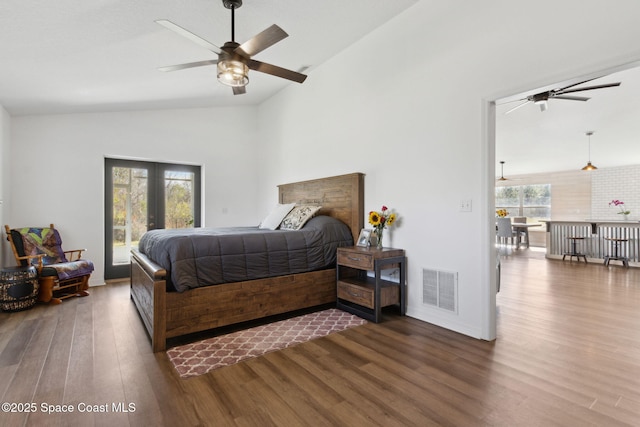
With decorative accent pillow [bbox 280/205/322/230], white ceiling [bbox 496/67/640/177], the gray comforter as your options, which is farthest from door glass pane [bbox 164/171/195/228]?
white ceiling [bbox 496/67/640/177]

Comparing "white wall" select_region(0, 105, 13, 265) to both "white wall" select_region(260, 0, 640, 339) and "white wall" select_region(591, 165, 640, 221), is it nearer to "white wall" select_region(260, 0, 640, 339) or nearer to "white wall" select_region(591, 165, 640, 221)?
"white wall" select_region(260, 0, 640, 339)

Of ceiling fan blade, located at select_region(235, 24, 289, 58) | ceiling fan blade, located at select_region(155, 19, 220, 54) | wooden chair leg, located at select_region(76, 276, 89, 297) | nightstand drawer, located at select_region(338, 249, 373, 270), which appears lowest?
wooden chair leg, located at select_region(76, 276, 89, 297)

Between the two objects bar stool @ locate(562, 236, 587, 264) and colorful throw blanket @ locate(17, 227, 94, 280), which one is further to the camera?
bar stool @ locate(562, 236, 587, 264)

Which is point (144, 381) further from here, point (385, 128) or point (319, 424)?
point (385, 128)

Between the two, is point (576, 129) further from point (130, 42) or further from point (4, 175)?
point (4, 175)

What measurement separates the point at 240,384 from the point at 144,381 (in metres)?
0.62

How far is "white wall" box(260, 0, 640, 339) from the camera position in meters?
2.14

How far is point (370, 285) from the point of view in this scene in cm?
311

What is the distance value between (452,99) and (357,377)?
2.50 metres

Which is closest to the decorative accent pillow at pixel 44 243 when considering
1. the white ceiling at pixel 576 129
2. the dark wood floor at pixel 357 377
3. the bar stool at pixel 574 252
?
the dark wood floor at pixel 357 377

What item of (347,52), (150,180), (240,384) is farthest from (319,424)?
(150,180)

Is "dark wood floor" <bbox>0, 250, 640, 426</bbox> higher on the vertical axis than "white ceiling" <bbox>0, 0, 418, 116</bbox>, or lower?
lower

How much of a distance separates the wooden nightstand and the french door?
3.60m

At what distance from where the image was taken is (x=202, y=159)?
5688 millimetres
